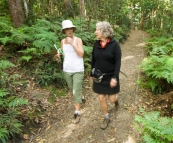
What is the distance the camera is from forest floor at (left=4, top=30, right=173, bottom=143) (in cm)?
388

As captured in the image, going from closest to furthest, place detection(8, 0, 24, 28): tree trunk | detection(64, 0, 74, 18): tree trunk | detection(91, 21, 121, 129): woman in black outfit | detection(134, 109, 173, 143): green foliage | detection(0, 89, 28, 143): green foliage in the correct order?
detection(134, 109, 173, 143): green foliage < detection(91, 21, 121, 129): woman in black outfit < detection(0, 89, 28, 143): green foliage < detection(8, 0, 24, 28): tree trunk < detection(64, 0, 74, 18): tree trunk

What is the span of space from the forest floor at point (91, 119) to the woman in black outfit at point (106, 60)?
2.32 feet

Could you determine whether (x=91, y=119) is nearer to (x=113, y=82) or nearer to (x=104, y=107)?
(x=104, y=107)

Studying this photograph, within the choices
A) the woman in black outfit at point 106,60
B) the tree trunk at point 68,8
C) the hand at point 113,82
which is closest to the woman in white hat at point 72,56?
the woman in black outfit at point 106,60

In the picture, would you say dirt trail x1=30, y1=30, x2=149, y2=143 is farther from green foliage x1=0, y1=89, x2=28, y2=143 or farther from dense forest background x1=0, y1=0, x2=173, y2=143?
green foliage x1=0, y1=89, x2=28, y2=143

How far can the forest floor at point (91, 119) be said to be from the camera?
388 centimetres

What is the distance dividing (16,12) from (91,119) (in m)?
5.35

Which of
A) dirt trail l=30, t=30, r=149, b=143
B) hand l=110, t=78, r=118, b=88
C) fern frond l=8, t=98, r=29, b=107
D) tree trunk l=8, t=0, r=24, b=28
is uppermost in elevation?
tree trunk l=8, t=0, r=24, b=28

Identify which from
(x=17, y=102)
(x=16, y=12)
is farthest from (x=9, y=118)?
(x=16, y=12)

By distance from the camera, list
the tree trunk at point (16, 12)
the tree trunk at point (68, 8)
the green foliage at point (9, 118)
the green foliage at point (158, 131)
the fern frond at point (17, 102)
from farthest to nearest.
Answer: the tree trunk at point (68, 8) → the tree trunk at point (16, 12) → the fern frond at point (17, 102) → the green foliage at point (9, 118) → the green foliage at point (158, 131)

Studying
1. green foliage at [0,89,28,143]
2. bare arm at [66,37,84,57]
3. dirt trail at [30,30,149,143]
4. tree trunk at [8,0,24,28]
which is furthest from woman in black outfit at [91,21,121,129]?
tree trunk at [8,0,24,28]

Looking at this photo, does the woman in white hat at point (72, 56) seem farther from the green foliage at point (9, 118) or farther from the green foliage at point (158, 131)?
the green foliage at point (158, 131)

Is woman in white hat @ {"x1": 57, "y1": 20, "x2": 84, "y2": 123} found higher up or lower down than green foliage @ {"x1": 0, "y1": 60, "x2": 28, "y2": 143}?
higher up

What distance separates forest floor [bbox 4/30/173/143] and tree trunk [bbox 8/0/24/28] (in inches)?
145
